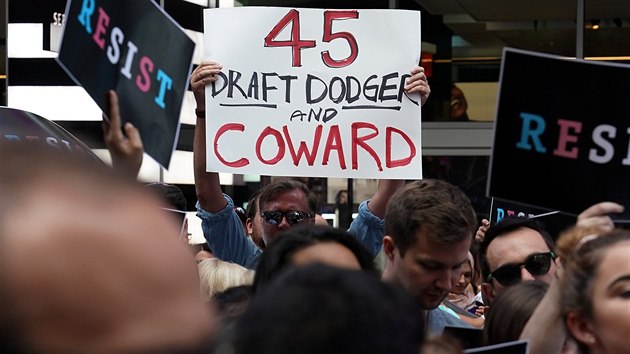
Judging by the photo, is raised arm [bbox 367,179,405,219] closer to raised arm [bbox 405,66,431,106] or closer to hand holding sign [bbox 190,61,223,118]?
raised arm [bbox 405,66,431,106]

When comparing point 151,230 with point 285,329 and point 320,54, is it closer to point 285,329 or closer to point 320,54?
point 285,329

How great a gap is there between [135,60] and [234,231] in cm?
182

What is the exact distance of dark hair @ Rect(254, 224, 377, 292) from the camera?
8.25 ft

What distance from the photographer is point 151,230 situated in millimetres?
991

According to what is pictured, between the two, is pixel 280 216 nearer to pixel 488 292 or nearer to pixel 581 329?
pixel 488 292

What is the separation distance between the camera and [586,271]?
2533mm

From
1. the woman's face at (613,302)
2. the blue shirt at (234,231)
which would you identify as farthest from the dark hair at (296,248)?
the blue shirt at (234,231)

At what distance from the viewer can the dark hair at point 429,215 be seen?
3.38 m

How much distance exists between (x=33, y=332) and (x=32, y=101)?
8729 mm

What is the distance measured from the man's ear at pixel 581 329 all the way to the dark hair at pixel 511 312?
21.3 inches

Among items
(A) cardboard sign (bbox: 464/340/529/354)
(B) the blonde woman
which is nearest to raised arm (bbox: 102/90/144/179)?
(A) cardboard sign (bbox: 464/340/529/354)

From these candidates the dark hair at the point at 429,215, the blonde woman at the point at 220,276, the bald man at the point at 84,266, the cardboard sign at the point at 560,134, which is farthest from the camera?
the blonde woman at the point at 220,276

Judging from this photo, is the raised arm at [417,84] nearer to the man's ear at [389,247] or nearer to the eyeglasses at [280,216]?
the eyeglasses at [280,216]

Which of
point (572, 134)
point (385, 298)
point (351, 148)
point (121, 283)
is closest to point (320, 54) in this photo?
point (351, 148)
